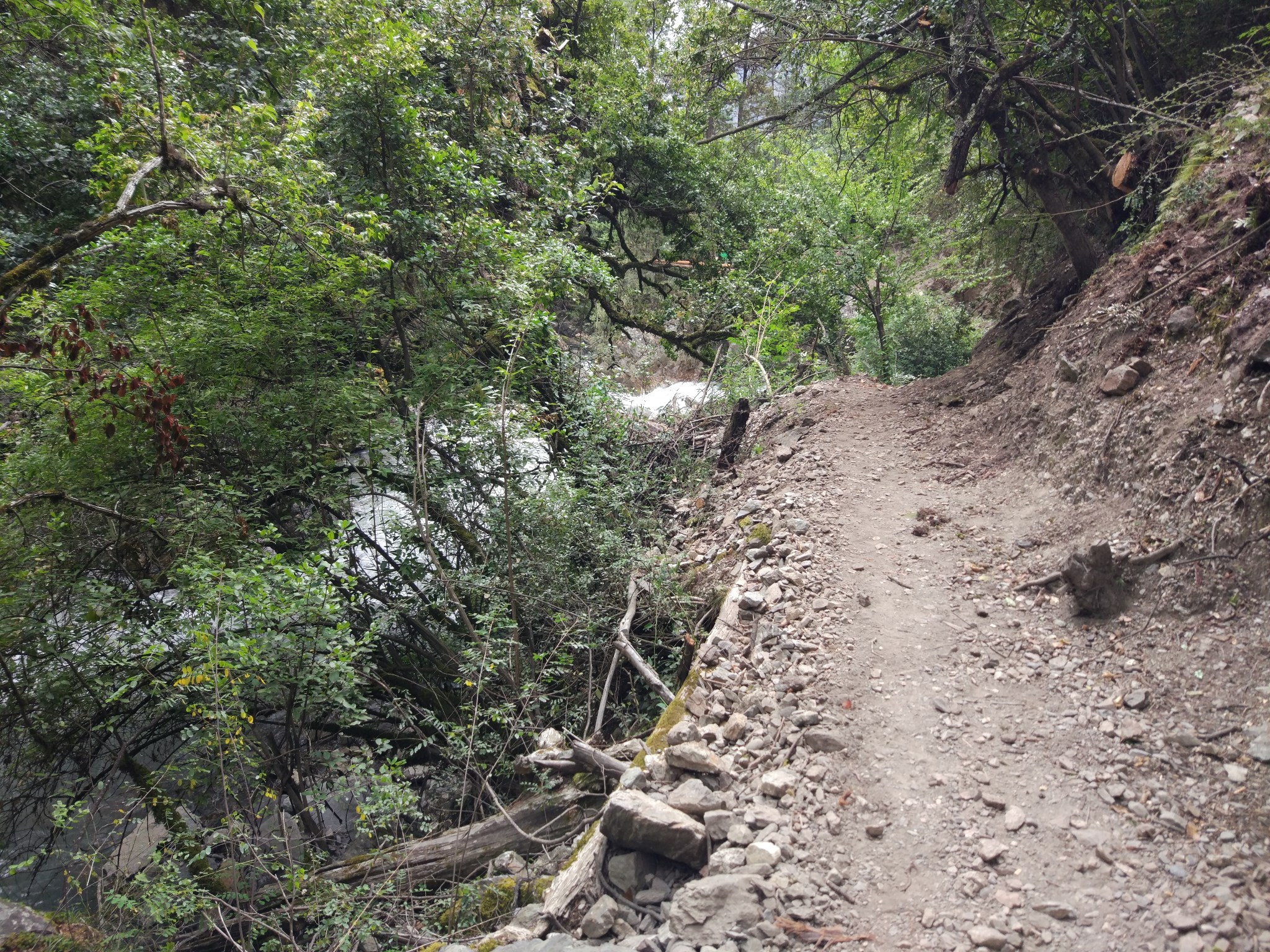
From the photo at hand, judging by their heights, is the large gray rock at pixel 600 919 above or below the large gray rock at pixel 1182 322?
below

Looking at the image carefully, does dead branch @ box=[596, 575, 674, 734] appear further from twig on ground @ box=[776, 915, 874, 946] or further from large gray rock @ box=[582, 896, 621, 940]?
twig on ground @ box=[776, 915, 874, 946]

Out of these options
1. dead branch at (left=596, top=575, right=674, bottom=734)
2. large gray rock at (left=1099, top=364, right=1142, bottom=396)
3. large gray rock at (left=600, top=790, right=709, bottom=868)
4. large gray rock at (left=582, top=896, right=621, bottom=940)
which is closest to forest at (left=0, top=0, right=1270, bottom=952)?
dead branch at (left=596, top=575, right=674, bottom=734)

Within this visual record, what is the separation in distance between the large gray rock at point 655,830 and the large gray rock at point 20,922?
9.60ft

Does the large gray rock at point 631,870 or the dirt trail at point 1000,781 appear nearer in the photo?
the dirt trail at point 1000,781

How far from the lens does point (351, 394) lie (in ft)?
17.1

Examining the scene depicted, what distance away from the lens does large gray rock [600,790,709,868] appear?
2.68m

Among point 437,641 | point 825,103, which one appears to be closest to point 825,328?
point 825,103

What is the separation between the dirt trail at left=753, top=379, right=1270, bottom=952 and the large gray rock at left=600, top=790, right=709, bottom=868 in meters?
0.42

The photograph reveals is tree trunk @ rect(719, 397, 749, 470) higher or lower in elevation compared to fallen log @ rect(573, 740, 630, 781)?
higher

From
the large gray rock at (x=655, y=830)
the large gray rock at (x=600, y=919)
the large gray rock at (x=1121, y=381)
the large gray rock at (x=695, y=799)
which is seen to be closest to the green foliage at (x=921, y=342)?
the large gray rock at (x=1121, y=381)

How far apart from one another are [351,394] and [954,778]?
4815 mm


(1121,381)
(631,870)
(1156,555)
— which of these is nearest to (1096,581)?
(1156,555)

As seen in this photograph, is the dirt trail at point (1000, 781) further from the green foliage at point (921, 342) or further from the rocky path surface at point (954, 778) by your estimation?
the green foliage at point (921, 342)

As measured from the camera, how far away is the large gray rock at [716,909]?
2.32 meters
